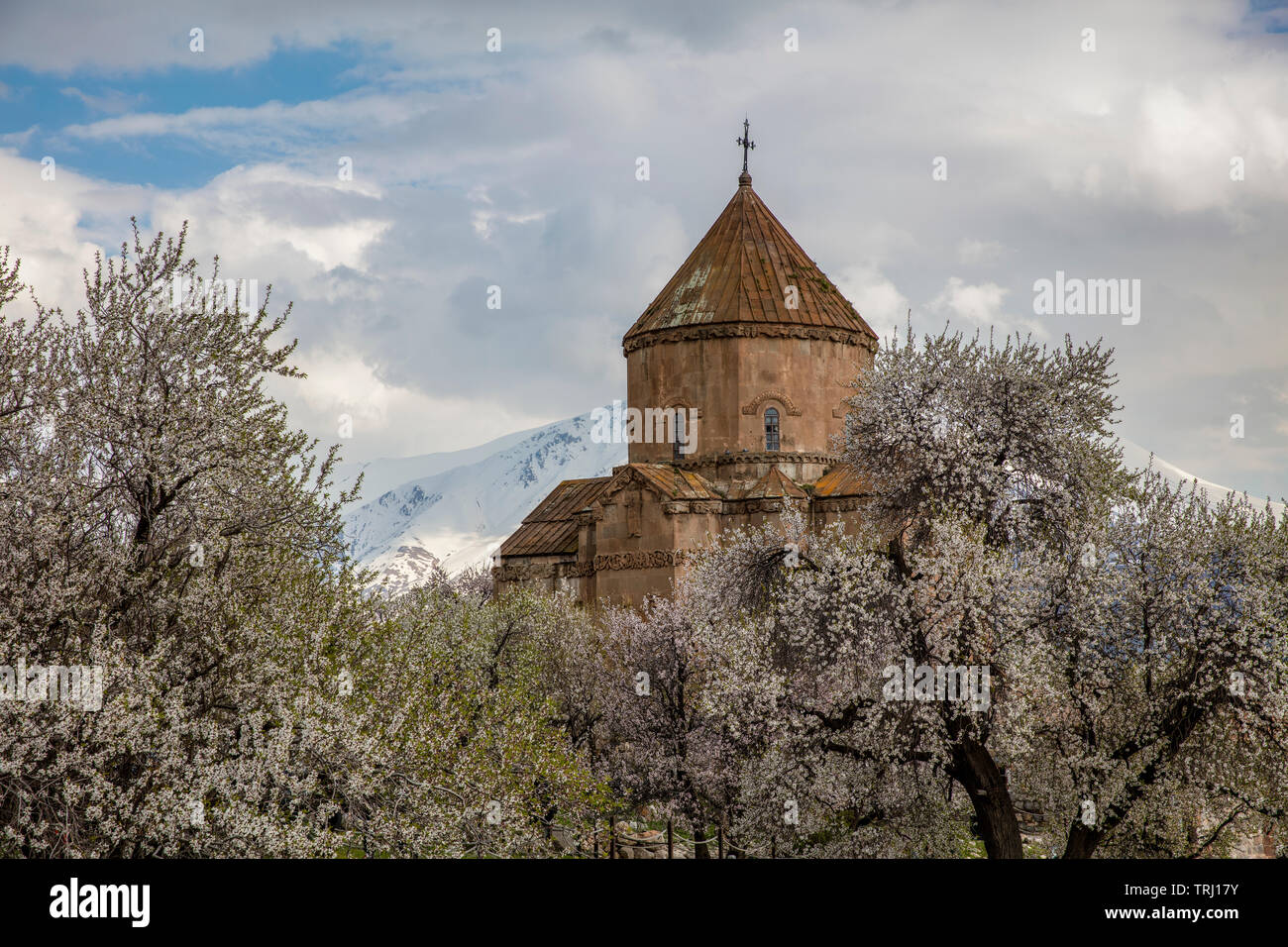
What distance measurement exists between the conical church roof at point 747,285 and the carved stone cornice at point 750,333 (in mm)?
125

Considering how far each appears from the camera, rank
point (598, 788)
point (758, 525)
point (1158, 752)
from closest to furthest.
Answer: point (1158, 752), point (598, 788), point (758, 525)

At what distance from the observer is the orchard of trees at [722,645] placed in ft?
63.4

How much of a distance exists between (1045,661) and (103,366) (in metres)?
17.7

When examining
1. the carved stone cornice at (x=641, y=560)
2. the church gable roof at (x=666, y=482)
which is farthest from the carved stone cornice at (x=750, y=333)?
the carved stone cornice at (x=641, y=560)

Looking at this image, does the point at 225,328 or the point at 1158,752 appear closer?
the point at 225,328

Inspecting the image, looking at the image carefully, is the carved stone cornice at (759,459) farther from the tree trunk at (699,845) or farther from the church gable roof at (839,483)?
the tree trunk at (699,845)

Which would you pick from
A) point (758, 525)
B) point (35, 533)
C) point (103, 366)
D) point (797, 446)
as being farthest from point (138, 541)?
point (797, 446)

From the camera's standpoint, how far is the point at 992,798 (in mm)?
25188

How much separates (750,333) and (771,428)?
11.9 feet

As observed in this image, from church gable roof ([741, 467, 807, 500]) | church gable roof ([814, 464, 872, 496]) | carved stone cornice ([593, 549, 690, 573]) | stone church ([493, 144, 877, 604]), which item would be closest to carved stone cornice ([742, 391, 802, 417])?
stone church ([493, 144, 877, 604])

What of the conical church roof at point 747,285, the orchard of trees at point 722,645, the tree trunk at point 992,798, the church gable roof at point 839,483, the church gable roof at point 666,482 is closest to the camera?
the orchard of trees at point 722,645

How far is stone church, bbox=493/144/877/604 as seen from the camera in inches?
1796

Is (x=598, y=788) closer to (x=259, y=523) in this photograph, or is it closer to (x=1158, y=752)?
(x=259, y=523)
